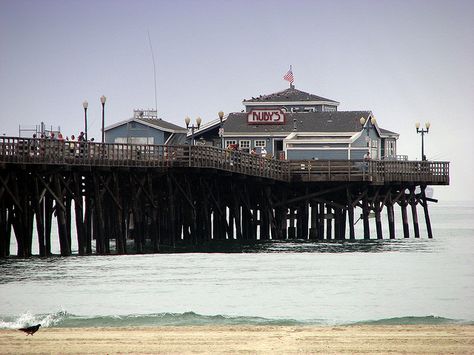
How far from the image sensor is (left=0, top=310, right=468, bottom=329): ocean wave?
36.9 m

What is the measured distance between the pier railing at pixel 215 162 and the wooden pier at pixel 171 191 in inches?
2.3

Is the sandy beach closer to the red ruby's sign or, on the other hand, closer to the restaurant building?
the restaurant building

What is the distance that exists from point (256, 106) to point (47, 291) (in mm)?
46573

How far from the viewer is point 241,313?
41.2 m

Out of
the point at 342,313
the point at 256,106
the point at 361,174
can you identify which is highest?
the point at 256,106

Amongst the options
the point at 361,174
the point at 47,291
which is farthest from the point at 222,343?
the point at 361,174

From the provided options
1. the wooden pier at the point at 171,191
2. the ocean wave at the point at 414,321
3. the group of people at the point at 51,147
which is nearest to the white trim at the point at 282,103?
the wooden pier at the point at 171,191

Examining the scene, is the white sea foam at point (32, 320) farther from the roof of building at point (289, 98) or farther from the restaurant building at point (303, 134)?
the roof of building at point (289, 98)

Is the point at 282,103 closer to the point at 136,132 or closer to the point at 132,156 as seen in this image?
the point at 136,132

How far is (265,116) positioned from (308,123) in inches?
112

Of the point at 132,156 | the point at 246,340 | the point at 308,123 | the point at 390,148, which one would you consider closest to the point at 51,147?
the point at 132,156

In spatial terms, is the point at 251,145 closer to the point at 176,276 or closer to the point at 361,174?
the point at 361,174

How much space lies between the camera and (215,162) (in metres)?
65.4

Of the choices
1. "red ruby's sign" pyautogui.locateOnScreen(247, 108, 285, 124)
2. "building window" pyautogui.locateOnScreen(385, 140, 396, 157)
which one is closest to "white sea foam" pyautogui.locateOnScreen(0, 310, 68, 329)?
"red ruby's sign" pyautogui.locateOnScreen(247, 108, 285, 124)
